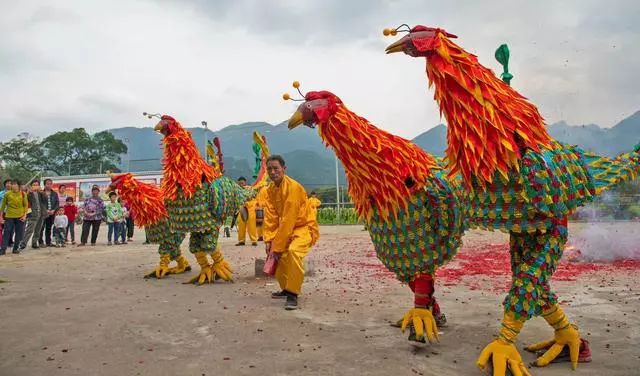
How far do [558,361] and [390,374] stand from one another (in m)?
1.16

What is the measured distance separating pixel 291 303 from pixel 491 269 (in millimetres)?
3510

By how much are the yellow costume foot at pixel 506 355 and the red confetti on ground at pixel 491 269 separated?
2.88 metres

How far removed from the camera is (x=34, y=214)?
11.2 m

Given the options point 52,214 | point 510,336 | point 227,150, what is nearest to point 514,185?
point 510,336

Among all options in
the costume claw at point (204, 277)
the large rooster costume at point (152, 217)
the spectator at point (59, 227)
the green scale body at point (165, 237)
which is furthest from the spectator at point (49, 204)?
the costume claw at point (204, 277)

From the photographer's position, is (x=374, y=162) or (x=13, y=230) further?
(x=13, y=230)

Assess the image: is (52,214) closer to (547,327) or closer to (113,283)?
(113,283)

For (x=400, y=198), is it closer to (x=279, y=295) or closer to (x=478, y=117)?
(x=478, y=117)

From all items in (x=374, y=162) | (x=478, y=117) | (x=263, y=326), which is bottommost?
(x=263, y=326)

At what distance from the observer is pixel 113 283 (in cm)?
685

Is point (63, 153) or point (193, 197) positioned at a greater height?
point (63, 153)

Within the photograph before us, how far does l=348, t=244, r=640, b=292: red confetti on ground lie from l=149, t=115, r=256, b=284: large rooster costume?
232cm

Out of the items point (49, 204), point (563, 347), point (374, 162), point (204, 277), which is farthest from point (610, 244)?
point (49, 204)

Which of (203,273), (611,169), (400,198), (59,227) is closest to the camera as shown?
(611,169)
